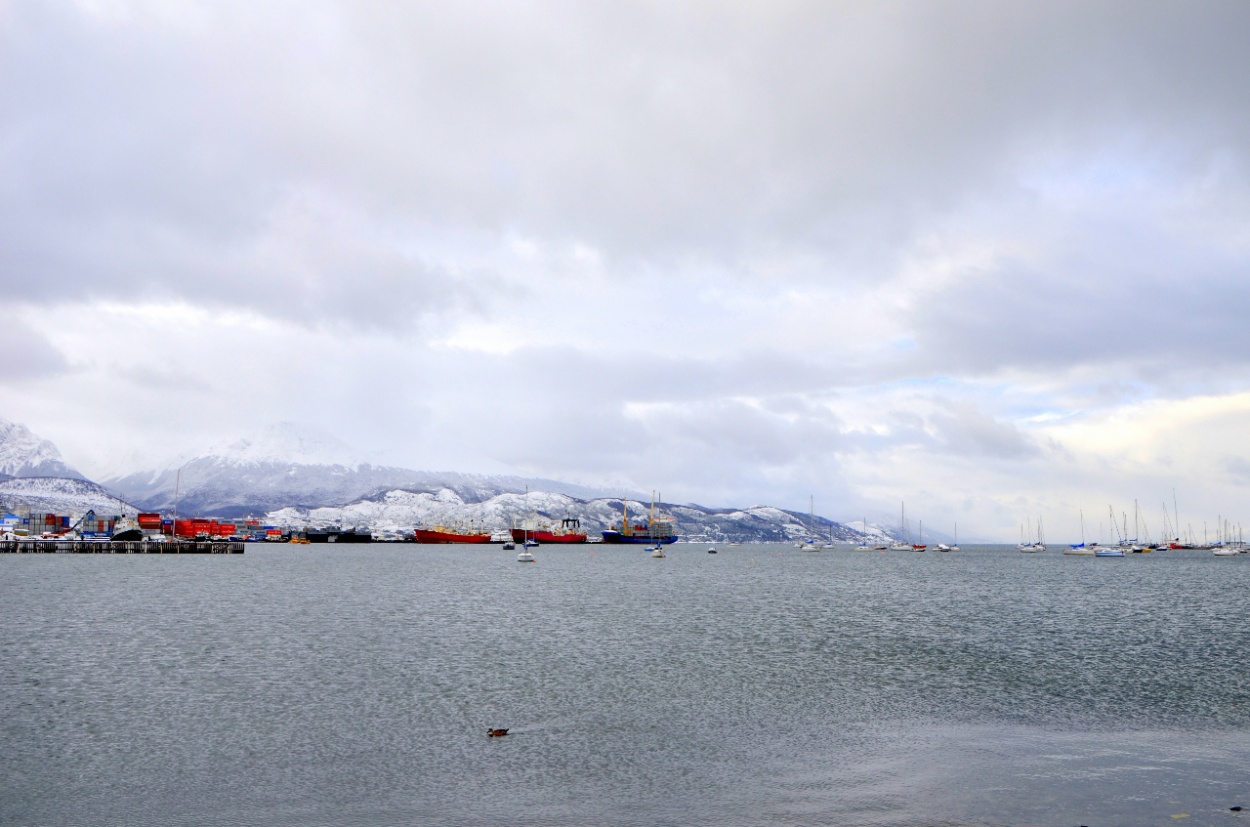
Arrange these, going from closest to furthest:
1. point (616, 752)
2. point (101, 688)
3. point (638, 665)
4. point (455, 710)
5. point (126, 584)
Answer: point (616, 752)
point (455, 710)
point (101, 688)
point (638, 665)
point (126, 584)

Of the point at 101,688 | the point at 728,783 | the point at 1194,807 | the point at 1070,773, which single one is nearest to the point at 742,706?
the point at 728,783

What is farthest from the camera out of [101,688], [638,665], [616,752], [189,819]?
[638,665]

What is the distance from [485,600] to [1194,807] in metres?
70.9

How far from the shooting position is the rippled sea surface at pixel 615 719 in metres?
22.4

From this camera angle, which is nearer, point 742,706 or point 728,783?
point 728,783

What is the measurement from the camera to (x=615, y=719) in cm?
3238

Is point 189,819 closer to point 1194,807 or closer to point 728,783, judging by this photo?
point 728,783

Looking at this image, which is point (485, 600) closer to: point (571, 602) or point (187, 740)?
point (571, 602)

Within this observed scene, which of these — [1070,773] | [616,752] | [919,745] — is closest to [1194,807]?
[1070,773]

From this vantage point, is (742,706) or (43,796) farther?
(742,706)

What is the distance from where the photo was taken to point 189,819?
21281mm

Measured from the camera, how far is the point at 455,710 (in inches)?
1320

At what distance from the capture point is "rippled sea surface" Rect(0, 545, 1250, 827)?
2244 cm

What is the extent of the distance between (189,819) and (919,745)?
23.0 meters
